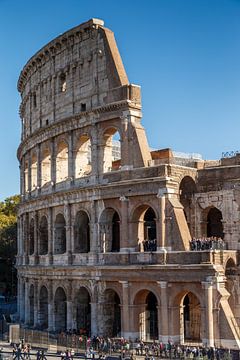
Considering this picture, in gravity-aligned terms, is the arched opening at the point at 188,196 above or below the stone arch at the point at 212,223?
above

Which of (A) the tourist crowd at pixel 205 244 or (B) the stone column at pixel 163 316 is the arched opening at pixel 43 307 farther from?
(A) the tourist crowd at pixel 205 244

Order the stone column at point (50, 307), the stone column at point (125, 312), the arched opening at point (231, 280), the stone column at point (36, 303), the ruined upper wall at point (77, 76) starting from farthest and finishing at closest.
→ the stone column at point (36, 303) → the stone column at point (50, 307) → the ruined upper wall at point (77, 76) → the stone column at point (125, 312) → the arched opening at point (231, 280)

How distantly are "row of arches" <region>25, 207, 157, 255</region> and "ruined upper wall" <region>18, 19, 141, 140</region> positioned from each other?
597 cm

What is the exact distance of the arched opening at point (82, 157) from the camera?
33344 mm

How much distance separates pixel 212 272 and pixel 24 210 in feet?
55.6

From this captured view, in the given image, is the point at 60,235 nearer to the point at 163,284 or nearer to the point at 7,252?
the point at 163,284

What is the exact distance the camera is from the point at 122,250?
1172 inches

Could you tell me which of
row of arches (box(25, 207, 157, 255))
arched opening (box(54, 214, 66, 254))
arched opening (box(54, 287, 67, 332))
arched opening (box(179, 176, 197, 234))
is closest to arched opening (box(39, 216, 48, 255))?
row of arches (box(25, 207, 157, 255))

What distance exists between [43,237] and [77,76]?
10.4 metres

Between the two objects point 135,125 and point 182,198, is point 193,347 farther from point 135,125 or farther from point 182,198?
point 135,125

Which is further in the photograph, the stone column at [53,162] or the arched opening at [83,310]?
the stone column at [53,162]

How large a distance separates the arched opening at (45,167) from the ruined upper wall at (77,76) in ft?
5.93

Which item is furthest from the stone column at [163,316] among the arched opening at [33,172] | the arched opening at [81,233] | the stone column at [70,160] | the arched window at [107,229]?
the arched opening at [33,172]

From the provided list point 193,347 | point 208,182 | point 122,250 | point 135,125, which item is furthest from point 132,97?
point 193,347
